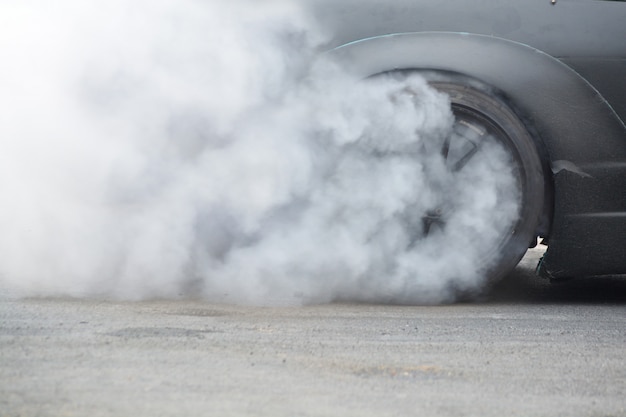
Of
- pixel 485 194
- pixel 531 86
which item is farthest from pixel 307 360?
pixel 531 86

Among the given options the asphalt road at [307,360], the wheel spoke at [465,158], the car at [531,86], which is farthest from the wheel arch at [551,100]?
the asphalt road at [307,360]

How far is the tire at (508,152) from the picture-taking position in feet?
13.6

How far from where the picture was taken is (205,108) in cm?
423

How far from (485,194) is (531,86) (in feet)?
1.59

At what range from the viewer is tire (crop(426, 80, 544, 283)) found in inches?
163

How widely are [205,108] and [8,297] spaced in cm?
112

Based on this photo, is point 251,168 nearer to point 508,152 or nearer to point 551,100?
point 508,152

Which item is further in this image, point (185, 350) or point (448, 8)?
point (448, 8)

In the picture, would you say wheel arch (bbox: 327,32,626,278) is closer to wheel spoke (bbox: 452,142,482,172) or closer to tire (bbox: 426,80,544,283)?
tire (bbox: 426,80,544,283)

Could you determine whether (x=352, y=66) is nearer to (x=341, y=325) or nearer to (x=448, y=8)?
(x=448, y=8)

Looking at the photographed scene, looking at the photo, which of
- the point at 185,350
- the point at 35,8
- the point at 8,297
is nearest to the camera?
the point at 185,350

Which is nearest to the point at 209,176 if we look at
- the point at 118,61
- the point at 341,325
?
the point at 118,61

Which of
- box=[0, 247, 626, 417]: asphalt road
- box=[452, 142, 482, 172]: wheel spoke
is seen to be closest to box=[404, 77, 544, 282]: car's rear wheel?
box=[452, 142, 482, 172]: wheel spoke

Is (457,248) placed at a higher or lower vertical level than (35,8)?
lower
